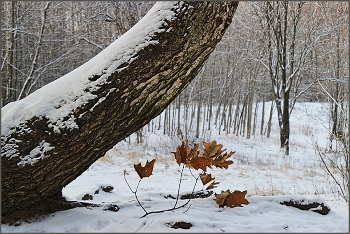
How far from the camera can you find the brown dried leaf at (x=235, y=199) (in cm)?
166

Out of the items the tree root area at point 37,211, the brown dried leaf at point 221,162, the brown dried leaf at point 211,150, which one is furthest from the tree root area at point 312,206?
the tree root area at point 37,211

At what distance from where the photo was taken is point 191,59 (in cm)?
134

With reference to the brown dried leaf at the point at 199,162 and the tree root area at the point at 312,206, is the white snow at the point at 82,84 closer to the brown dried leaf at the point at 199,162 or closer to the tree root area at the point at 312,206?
the brown dried leaf at the point at 199,162

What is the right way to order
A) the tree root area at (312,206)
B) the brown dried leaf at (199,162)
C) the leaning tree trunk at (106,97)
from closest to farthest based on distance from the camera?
the leaning tree trunk at (106,97) < the brown dried leaf at (199,162) < the tree root area at (312,206)

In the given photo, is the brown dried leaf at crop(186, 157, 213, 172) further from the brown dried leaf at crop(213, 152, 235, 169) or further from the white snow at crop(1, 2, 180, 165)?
the white snow at crop(1, 2, 180, 165)

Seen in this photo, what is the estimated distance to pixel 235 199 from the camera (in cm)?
169

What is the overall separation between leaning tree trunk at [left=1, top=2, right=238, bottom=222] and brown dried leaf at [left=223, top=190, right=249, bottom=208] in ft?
2.88

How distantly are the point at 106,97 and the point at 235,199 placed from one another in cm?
111

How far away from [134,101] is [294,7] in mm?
8659

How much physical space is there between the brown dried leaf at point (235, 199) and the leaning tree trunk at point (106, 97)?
2.88ft

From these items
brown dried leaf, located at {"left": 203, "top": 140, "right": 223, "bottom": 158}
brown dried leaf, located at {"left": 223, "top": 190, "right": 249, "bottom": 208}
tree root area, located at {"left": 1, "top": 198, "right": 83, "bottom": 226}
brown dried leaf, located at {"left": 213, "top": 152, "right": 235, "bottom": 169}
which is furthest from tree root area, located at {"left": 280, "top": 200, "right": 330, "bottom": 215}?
tree root area, located at {"left": 1, "top": 198, "right": 83, "bottom": 226}

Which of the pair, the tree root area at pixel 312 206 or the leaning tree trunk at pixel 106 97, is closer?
the leaning tree trunk at pixel 106 97

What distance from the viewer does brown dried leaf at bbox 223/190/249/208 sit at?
1.66 meters

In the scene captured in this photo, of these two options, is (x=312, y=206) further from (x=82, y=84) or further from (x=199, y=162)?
(x=82, y=84)
